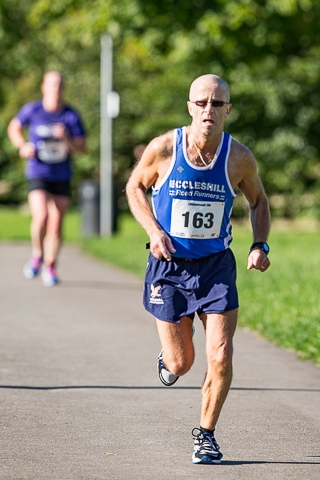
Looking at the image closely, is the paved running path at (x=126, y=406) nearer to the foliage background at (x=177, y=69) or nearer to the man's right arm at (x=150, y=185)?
the man's right arm at (x=150, y=185)

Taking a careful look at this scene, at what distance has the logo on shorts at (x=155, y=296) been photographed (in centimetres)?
595

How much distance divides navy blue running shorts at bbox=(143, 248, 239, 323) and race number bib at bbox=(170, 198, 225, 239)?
0.13m

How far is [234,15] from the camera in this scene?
65.5 ft

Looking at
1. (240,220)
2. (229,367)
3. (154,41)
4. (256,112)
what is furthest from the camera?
(240,220)

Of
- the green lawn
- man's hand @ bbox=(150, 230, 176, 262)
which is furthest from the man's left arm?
the green lawn

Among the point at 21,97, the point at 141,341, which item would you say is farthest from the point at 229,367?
the point at 21,97

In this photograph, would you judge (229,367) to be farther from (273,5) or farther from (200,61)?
(200,61)

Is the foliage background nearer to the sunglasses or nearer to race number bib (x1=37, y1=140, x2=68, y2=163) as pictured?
race number bib (x1=37, y1=140, x2=68, y2=163)

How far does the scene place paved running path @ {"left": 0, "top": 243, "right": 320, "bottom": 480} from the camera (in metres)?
5.49

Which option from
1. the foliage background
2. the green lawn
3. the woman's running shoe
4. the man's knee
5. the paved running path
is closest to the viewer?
the paved running path

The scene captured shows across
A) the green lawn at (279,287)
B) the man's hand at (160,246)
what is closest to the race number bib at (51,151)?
the green lawn at (279,287)

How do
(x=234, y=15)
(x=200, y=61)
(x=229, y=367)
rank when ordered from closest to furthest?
(x=229, y=367)
(x=234, y=15)
(x=200, y=61)

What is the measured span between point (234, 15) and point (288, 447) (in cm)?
1486

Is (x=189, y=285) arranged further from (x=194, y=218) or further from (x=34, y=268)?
(x=34, y=268)
